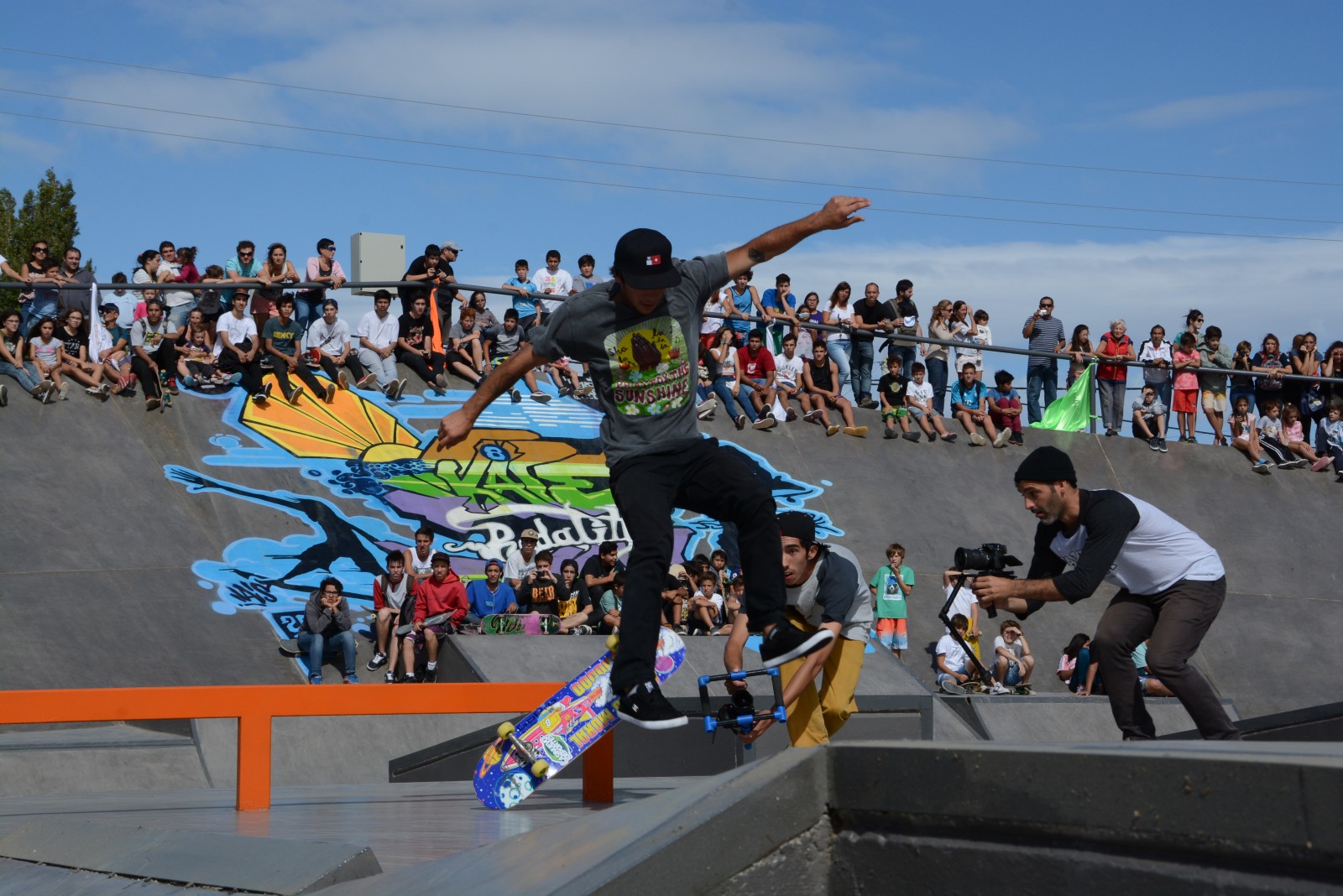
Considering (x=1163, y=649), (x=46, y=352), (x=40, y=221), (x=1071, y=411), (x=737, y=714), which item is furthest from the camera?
(x=40, y=221)

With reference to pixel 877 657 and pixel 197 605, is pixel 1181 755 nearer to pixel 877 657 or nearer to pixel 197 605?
pixel 877 657

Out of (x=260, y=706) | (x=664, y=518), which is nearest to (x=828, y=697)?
(x=664, y=518)

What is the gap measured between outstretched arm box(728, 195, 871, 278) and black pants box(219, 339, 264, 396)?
13551 mm

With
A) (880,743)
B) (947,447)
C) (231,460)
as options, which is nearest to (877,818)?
(880,743)

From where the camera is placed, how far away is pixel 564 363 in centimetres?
1975

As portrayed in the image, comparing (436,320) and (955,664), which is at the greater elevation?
(436,320)

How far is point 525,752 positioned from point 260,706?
1171mm

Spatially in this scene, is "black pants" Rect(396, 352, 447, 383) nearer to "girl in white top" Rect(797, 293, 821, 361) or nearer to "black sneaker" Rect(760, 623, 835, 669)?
"girl in white top" Rect(797, 293, 821, 361)

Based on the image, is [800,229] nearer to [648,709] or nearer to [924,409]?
[648,709]

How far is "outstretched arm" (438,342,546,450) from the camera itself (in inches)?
198

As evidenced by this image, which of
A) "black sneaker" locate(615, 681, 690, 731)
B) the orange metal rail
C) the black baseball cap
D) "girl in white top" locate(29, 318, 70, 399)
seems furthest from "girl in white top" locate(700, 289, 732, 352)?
"black sneaker" locate(615, 681, 690, 731)

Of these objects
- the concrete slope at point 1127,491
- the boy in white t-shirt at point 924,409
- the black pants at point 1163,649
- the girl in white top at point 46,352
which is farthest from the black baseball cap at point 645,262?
the boy in white t-shirt at point 924,409

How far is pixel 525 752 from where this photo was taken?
6.07 meters

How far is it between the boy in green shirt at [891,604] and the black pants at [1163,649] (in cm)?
1001
